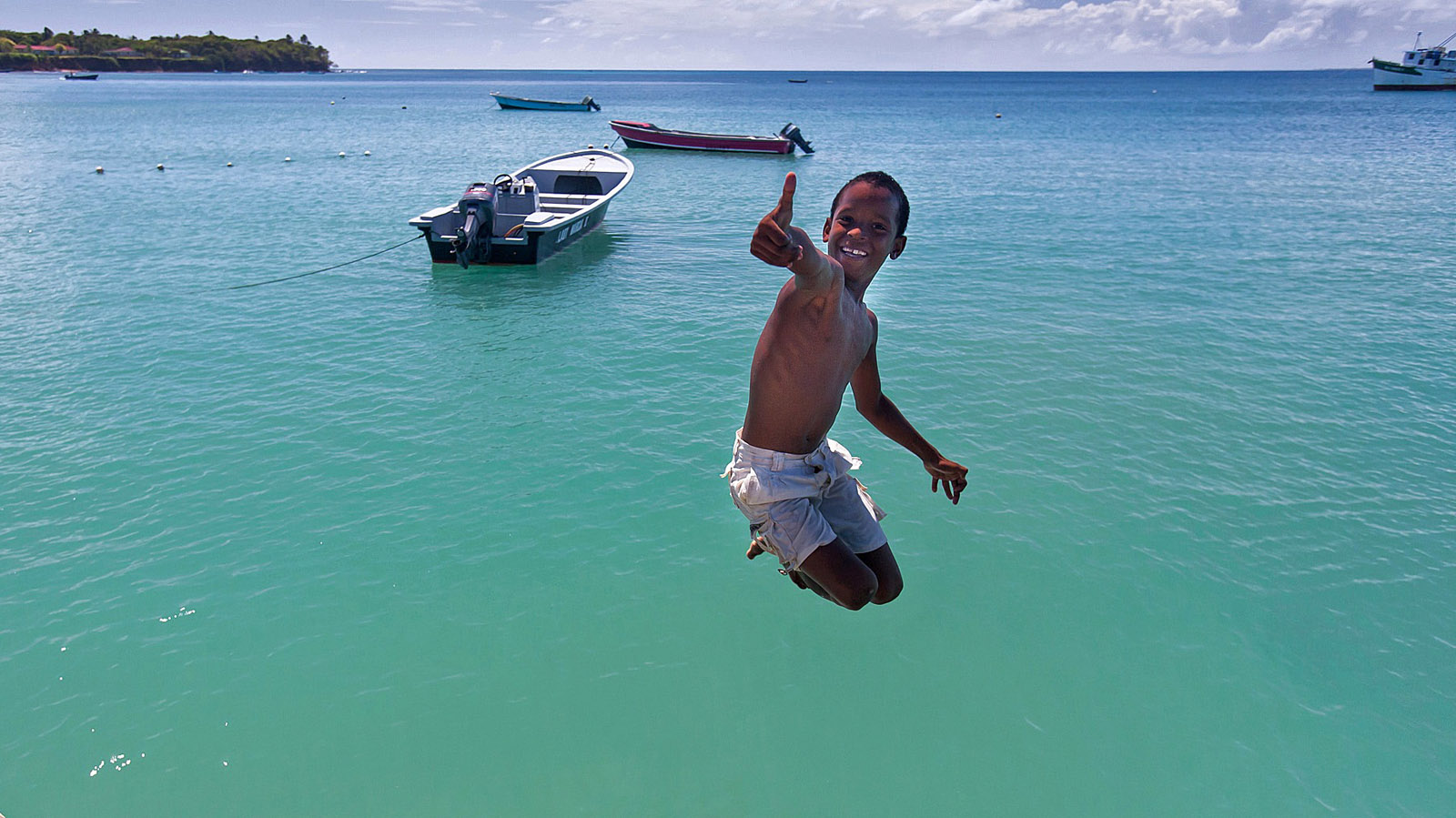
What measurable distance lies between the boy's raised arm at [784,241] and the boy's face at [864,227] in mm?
637

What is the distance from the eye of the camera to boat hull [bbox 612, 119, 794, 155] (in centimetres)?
4994

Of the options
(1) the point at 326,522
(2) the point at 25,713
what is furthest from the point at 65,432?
(2) the point at 25,713

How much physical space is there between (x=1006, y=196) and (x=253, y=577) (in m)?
31.9

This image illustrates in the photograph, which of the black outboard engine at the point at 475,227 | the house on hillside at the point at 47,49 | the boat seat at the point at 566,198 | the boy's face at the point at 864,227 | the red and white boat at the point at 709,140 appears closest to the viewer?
the boy's face at the point at 864,227

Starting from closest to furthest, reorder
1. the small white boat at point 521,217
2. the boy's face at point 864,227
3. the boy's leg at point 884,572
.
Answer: the boy's face at point 864,227 → the boy's leg at point 884,572 → the small white boat at point 521,217

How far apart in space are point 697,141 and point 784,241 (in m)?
50.6

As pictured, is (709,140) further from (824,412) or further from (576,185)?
(824,412)

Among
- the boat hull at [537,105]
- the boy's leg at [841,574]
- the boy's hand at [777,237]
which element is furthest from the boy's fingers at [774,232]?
the boat hull at [537,105]

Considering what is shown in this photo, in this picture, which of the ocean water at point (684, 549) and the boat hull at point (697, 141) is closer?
the ocean water at point (684, 549)

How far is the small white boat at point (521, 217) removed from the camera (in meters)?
22.1

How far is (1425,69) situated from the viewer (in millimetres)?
109812

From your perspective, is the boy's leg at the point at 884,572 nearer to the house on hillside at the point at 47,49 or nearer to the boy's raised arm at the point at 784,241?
the boy's raised arm at the point at 784,241

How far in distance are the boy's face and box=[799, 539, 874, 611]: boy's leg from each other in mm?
1491

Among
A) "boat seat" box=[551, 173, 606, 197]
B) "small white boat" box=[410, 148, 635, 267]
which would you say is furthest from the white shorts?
"boat seat" box=[551, 173, 606, 197]
